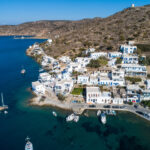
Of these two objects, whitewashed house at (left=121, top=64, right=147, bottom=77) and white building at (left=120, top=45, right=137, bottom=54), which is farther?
white building at (left=120, top=45, right=137, bottom=54)

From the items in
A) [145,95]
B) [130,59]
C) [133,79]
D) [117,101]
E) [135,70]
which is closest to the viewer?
[145,95]

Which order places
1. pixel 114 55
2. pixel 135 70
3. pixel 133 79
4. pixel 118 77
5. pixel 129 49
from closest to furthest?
1. pixel 118 77
2. pixel 133 79
3. pixel 135 70
4. pixel 114 55
5. pixel 129 49

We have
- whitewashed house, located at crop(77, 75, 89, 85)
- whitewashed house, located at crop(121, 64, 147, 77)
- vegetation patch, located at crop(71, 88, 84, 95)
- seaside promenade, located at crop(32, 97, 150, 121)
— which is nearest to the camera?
seaside promenade, located at crop(32, 97, 150, 121)

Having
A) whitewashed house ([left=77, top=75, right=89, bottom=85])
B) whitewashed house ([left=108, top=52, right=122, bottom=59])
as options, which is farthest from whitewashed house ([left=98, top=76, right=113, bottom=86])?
whitewashed house ([left=108, top=52, right=122, bottom=59])

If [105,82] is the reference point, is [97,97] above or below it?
below

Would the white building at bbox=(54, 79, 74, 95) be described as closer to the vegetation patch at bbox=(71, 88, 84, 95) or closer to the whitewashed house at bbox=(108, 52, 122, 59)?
the vegetation patch at bbox=(71, 88, 84, 95)

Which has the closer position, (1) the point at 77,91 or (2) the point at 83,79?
(1) the point at 77,91

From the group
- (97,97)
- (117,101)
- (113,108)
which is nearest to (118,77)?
(117,101)

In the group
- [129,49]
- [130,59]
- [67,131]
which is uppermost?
[129,49]

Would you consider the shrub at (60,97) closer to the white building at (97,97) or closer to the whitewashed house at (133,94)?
the white building at (97,97)

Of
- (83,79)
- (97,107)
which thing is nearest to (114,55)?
(83,79)

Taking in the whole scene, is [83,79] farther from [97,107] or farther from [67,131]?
[67,131]

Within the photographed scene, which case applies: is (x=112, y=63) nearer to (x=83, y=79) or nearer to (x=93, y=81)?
(x=93, y=81)
